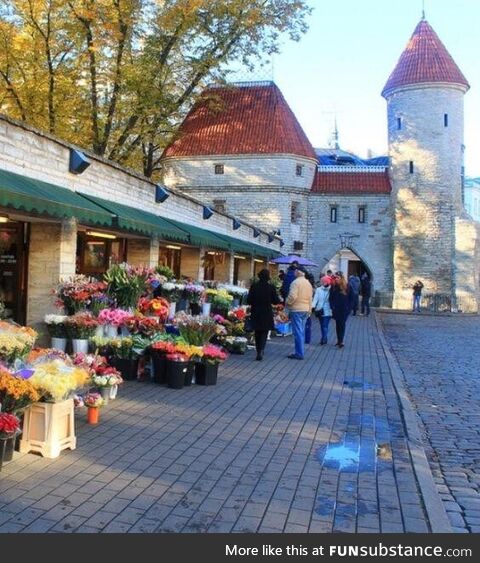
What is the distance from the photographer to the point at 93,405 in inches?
244

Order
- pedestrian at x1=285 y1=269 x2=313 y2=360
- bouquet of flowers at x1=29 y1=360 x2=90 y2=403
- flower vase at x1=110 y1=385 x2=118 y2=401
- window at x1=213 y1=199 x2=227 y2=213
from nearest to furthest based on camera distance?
bouquet of flowers at x1=29 y1=360 x2=90 y2=403 → flower vase at x1=110 y1=385 x2=118 y2=401 → pedestrian at x1=285 y1=269 x2=313 y2=360 → window at x1=213 y1=199 x2=227 y2=213

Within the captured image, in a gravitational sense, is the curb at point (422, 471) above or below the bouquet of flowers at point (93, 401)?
below

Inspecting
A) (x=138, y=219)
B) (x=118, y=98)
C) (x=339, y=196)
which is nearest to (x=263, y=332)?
(x=138, y=219)

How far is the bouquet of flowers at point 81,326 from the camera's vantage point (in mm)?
8719

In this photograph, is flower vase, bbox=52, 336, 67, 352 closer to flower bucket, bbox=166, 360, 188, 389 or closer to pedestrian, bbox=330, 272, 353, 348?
flower bucket, bbox=166, 360, 188, 389

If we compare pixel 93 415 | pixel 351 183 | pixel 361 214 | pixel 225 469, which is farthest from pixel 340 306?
pixel 351 183

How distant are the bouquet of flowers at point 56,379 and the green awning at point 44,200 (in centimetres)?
234

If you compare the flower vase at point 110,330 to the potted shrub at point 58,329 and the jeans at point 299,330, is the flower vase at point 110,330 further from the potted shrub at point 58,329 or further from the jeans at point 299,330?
the jeans at point 299,330

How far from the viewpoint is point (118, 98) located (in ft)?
84.9

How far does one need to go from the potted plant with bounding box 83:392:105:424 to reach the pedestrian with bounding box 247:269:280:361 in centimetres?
569

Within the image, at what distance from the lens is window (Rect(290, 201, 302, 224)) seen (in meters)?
39.3

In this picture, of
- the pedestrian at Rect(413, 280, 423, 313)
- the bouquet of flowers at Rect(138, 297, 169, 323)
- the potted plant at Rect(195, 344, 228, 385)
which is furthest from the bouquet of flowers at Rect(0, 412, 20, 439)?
the pedestrian at Rect(413, 280, 423, 313)

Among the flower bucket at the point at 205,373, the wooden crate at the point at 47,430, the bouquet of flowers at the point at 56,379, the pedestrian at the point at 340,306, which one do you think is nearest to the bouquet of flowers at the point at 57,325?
the flower bucket at the point at 205,373

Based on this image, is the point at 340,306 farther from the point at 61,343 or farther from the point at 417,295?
the point at 417,295
